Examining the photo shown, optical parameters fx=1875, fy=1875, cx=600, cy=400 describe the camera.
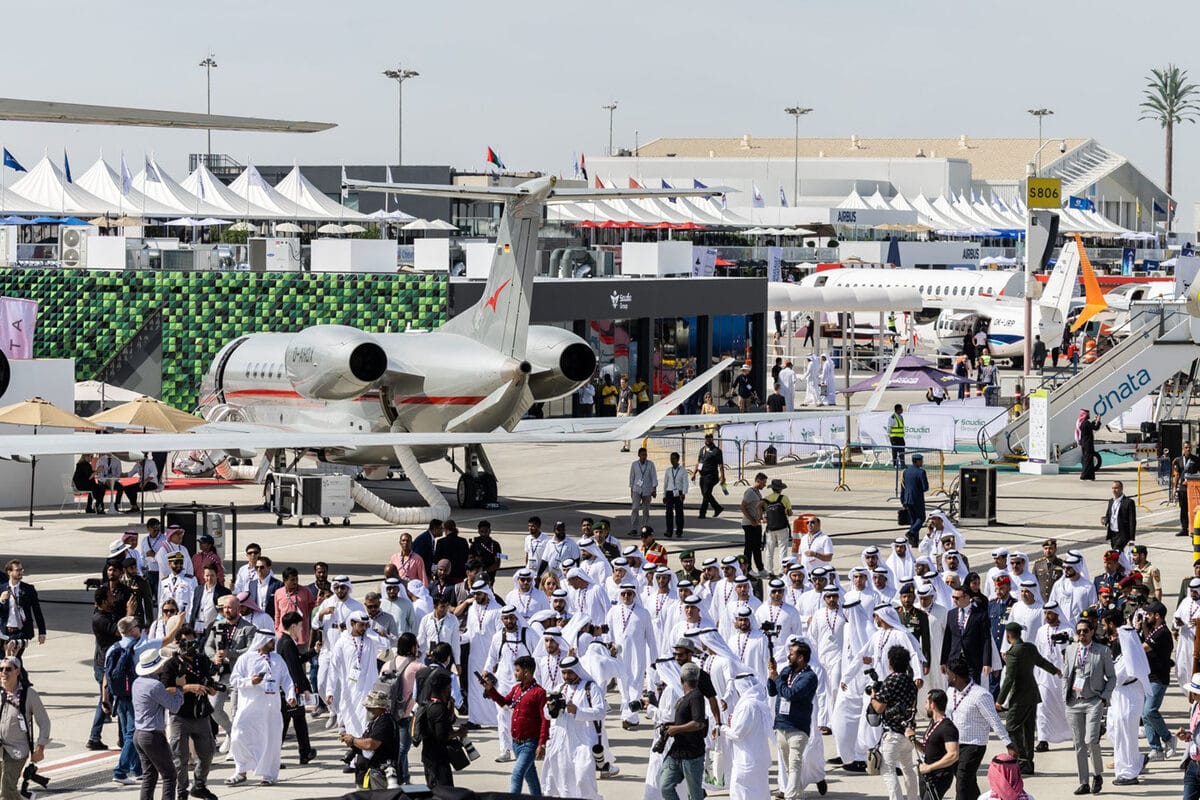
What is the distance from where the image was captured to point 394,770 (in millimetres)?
13023

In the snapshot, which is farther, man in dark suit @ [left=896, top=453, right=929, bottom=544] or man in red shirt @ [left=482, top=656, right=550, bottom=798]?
man in dark suit @ [left=896, top=453, right=929, bottom=544]

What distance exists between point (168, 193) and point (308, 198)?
596 cm

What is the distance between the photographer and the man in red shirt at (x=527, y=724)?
1339cm

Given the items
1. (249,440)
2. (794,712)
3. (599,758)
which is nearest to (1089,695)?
(794,712)

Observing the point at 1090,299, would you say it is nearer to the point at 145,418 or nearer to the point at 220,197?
the point at 220,197

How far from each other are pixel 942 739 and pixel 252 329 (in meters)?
29.7

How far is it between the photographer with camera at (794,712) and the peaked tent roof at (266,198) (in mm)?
54961

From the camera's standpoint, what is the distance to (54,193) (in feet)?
Answer: 211

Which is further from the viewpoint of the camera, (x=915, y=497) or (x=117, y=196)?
(x=117, y=196)

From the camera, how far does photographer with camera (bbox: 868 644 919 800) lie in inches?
522

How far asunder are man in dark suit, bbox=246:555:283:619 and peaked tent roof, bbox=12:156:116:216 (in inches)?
1909

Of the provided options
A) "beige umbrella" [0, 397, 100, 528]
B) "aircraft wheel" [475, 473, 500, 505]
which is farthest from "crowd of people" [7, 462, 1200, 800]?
"aircraft wheel" [475, 473, 500, 505]

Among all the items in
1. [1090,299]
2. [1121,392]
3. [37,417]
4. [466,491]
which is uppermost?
[1090,299]

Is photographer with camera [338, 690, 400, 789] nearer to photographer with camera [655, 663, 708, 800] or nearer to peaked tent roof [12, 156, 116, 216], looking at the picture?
photographer with camera [655, 663, 708, 800]
